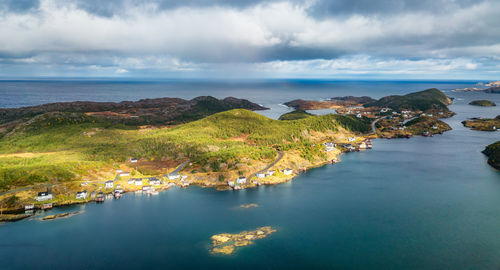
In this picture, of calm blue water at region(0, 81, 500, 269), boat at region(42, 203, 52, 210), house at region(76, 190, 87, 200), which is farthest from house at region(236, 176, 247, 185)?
boat at region(42, 203, 52, 210)

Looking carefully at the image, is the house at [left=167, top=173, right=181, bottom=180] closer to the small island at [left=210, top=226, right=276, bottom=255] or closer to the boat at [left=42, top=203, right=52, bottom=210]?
the boat at [left=42, top=203, right=52, bottom=210]

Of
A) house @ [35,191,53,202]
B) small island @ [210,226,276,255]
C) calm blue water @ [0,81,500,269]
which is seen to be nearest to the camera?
calm blue water @ [0,81,500,269]

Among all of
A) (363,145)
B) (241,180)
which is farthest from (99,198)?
(363,145)

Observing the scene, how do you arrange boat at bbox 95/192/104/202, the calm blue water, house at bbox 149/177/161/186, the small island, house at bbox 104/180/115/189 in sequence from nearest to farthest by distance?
1. the calm blue water
2. the small island
3. boat at bbox 95/192/104/202
4. house at bbox 104/180/115/189
5. house at bbox 149/177/161/186

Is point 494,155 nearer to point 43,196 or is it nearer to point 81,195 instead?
point 81,195

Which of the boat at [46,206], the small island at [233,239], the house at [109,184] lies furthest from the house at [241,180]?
the boat at [46,206]

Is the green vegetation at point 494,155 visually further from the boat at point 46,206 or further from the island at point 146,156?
the boat at point 46,206
